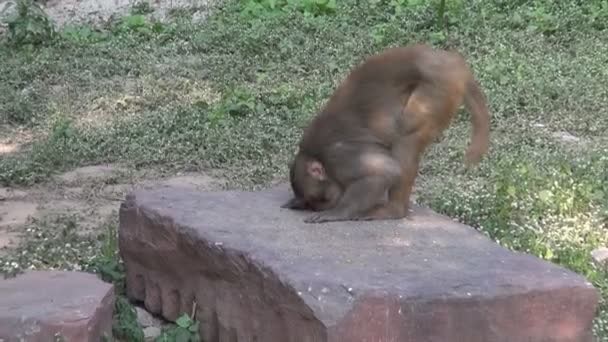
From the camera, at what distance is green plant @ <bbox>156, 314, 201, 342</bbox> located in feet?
18.1

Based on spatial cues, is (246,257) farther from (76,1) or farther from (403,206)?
(76,1)

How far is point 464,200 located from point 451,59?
1.31 meters

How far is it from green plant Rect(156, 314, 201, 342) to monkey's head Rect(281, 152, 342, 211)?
0.79 metres

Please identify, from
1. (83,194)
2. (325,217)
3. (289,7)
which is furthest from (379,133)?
(289,7)

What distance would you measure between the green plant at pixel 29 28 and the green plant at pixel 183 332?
5.51m

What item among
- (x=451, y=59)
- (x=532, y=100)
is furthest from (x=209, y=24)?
(x=451, y=59)

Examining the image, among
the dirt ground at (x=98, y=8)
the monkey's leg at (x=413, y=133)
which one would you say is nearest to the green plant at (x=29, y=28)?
the dirt ground at (x=98, y=8)

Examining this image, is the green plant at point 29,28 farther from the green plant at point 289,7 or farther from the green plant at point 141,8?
the green plant at point 289,7

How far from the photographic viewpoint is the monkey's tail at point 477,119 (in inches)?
240

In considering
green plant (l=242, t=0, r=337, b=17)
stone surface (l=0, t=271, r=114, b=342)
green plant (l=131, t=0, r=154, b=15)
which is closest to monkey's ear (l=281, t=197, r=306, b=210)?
stone surface (l=0, t=271, r=114, b=342)

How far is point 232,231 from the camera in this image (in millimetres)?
5520

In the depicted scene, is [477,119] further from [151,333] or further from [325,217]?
[151,333]

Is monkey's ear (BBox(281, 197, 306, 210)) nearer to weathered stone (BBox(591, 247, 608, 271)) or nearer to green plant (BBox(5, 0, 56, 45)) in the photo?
weathered stone (BBox(591, 247, 608, 271))

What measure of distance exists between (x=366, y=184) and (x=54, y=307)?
1586 millimetres
